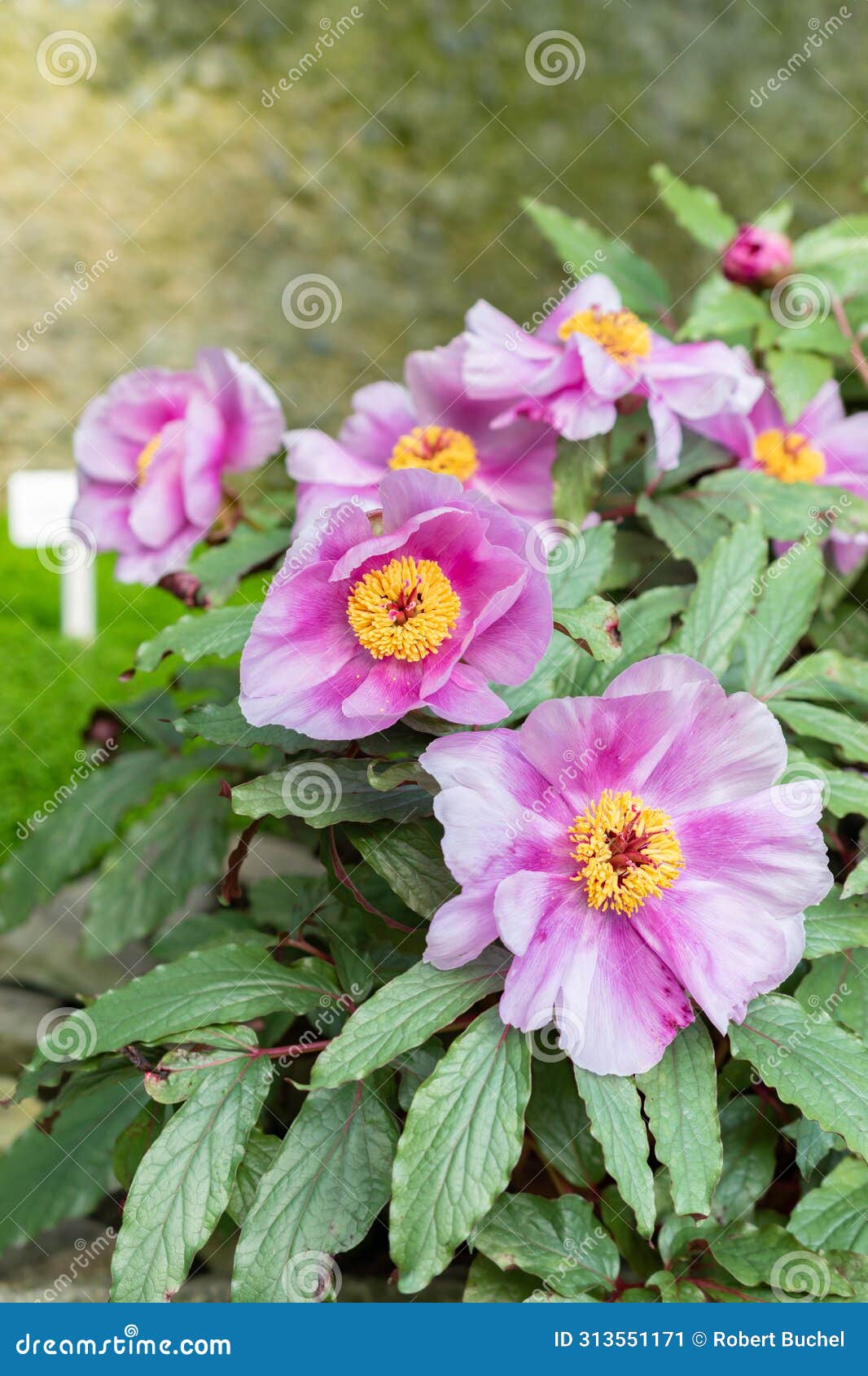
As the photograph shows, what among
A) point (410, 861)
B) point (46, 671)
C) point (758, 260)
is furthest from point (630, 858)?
point (46, 671)

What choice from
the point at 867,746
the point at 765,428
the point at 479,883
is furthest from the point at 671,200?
the point at 479,883

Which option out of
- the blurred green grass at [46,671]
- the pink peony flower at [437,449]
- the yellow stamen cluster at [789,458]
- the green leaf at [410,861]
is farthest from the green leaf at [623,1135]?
the blurred green grass at [46,671]

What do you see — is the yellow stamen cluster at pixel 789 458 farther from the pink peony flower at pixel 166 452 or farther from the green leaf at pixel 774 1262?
the green leaf at pixel 774 1262

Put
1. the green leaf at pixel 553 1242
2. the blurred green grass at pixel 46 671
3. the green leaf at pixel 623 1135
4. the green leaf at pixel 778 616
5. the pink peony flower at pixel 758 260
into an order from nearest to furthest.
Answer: the green leaf at pixel 623 1135, the green leaf at pixel 553 1242, the green leaf at pixel 778 616, the pink peony flower at pixel 758 260, the blurred green grass at pixel 46 671

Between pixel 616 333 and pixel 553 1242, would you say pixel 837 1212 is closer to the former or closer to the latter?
pixel 553 1242

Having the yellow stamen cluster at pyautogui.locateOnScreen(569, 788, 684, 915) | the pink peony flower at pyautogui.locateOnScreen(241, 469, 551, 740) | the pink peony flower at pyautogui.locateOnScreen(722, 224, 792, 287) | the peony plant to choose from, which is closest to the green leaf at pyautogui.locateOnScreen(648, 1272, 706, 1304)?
the peony plant

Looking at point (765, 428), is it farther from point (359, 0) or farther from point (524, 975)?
point (359, 0)

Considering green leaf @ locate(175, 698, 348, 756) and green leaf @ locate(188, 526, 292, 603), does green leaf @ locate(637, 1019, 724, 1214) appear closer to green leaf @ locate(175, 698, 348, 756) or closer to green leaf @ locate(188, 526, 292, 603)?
green leaf @ locate(175, 698, 348, 756)
